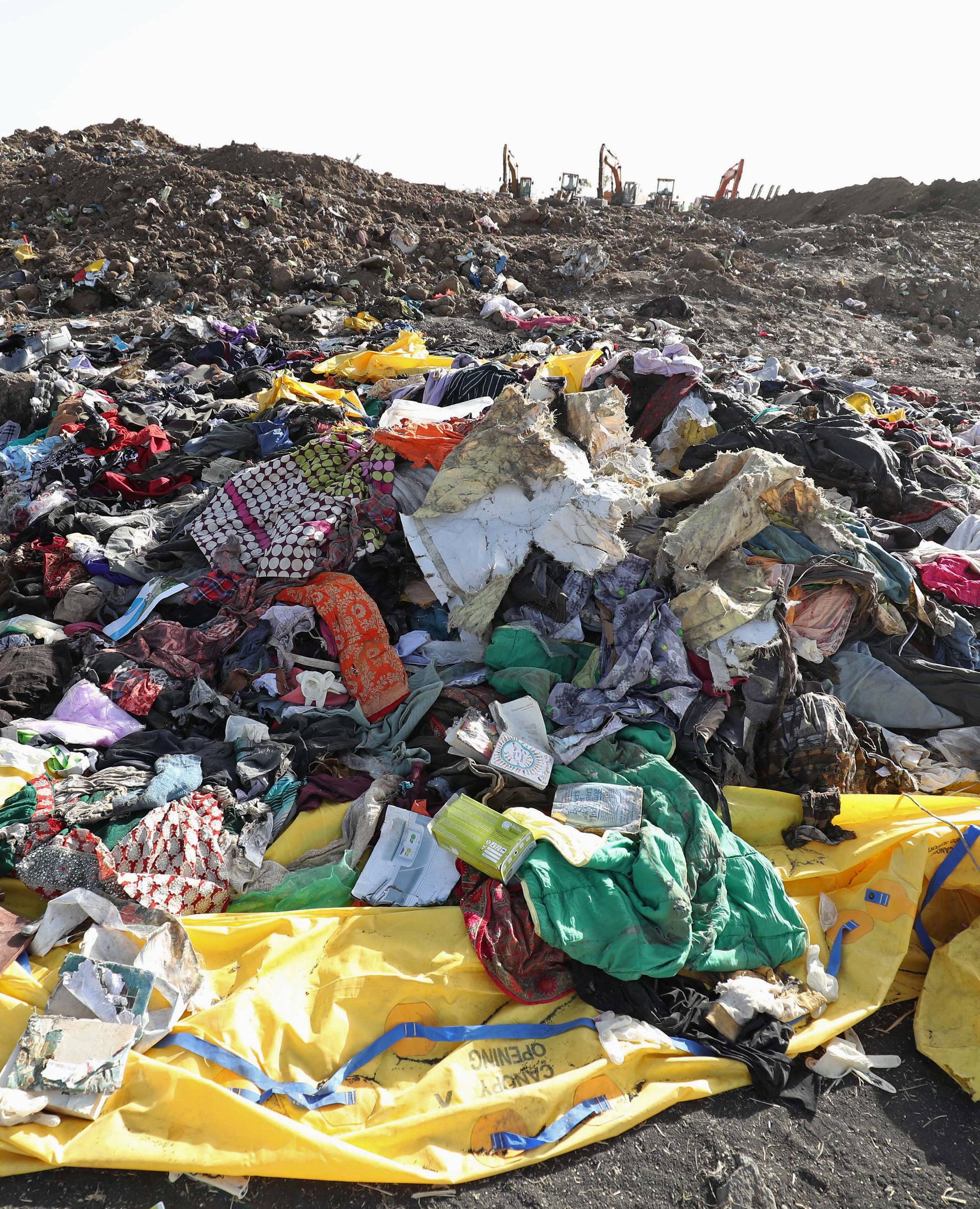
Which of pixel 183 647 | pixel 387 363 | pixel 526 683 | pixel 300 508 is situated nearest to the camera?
pixel 526 683

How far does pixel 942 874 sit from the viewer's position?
2.74m

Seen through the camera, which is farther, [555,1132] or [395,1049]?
[395,1049]

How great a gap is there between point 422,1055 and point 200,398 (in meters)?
5.53

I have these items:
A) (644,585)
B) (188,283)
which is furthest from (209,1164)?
(188,283)

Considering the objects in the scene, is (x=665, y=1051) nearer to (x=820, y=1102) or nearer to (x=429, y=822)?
(x=820, y=1102)

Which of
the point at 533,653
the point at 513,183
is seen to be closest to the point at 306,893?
the point at 533,653

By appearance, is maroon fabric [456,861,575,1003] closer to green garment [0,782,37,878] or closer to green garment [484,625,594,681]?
green garment [484,625,594,681]

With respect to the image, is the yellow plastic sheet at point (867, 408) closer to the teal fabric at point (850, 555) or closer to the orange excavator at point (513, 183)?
the teal fabric at point (850, 555)

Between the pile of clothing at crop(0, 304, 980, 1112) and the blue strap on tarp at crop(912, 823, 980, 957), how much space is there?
13.2 inches

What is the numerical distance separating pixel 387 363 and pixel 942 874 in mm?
5124

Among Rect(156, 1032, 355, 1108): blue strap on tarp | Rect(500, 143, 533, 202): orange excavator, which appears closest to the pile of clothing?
Rect(156, 1032, 355, 1108): blue strap on tarp

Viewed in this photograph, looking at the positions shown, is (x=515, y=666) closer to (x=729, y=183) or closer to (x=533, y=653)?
(x=533, y=653)

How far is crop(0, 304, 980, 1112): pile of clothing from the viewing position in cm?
255

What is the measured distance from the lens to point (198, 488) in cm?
491
